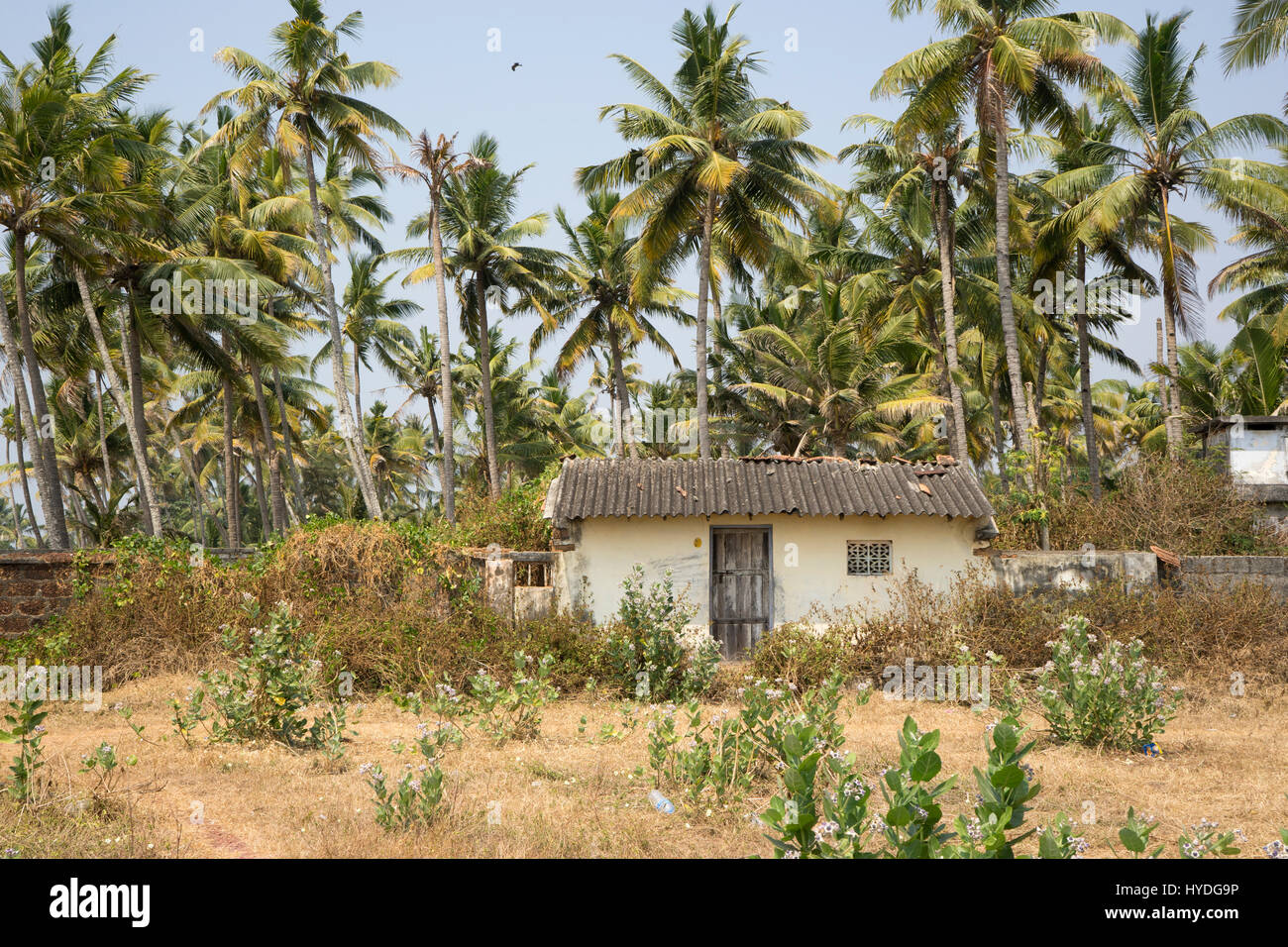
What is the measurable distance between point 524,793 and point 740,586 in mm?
5762

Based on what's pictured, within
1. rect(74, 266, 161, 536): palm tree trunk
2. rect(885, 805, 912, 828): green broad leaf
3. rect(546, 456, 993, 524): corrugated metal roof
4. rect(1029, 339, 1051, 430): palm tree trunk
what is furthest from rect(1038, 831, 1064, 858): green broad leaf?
rect(1029, 339, 1051, 430): palm tree trunk

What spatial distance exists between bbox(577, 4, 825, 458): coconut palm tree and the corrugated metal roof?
25.1 ft

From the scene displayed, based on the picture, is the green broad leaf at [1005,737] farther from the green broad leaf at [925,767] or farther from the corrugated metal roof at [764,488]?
the corrugated metal roof at [764,488]

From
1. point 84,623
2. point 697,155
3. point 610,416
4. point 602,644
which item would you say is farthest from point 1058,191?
point 610,416

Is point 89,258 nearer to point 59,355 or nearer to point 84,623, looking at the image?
point 59,355

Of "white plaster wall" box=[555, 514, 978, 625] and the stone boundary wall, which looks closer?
the stone boundary wall

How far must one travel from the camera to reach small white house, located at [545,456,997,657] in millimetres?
11445

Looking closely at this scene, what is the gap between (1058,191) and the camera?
771 inches

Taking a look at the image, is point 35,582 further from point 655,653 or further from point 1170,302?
point 1170,302

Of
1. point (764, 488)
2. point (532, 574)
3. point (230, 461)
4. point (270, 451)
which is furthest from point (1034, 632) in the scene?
point (270, 451)

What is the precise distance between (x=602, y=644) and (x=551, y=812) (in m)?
4.47

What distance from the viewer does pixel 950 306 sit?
21.3m

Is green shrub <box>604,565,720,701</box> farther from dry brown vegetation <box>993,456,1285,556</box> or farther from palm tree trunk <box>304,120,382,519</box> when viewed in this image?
palm tree trunk <box>304,120,382,519</box>

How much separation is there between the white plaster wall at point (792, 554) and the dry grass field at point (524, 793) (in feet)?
7.53
